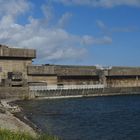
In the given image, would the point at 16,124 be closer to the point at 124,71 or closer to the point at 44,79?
the point at 44,79

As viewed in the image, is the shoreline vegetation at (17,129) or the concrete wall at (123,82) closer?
the shoreline vegetation at (17,129)

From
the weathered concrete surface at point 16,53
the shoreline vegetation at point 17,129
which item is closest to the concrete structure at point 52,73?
the weathered concrete surface at point 16,53

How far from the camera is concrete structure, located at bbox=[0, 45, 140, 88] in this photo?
7356 centimetres

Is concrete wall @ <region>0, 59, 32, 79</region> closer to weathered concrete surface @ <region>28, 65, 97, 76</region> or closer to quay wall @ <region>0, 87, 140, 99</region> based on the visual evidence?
weathered concrete surface @ <region>28, 65, 97, 76</region>

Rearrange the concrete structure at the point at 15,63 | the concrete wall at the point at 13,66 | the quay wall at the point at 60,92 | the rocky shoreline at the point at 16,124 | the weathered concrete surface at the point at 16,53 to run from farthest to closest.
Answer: the concrete wall at the point at 13,66
the weathered concrete surface at the point at 16,53
the concrete structure at the point at 15,63
the quay wall at the point at 60,92
the rocky shoreline at the point at 16,124

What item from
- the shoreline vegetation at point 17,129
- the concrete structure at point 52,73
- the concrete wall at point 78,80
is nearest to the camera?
the shoreline vegetation at point 17,129

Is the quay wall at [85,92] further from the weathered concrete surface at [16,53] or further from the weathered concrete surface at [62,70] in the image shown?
the weathered concrete surface at [16,53]

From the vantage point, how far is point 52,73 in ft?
262

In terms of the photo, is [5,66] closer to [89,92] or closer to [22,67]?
[22,67]

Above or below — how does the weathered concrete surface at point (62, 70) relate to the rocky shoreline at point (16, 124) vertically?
above

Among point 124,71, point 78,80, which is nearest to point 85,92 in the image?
point 78,80

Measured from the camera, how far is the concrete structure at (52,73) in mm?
73562

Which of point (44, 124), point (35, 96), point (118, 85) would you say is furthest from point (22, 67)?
point (44, 124)

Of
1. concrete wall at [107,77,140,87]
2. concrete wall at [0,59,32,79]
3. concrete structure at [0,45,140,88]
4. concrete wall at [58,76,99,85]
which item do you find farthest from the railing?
concrete wall at [107,77,140,87]
